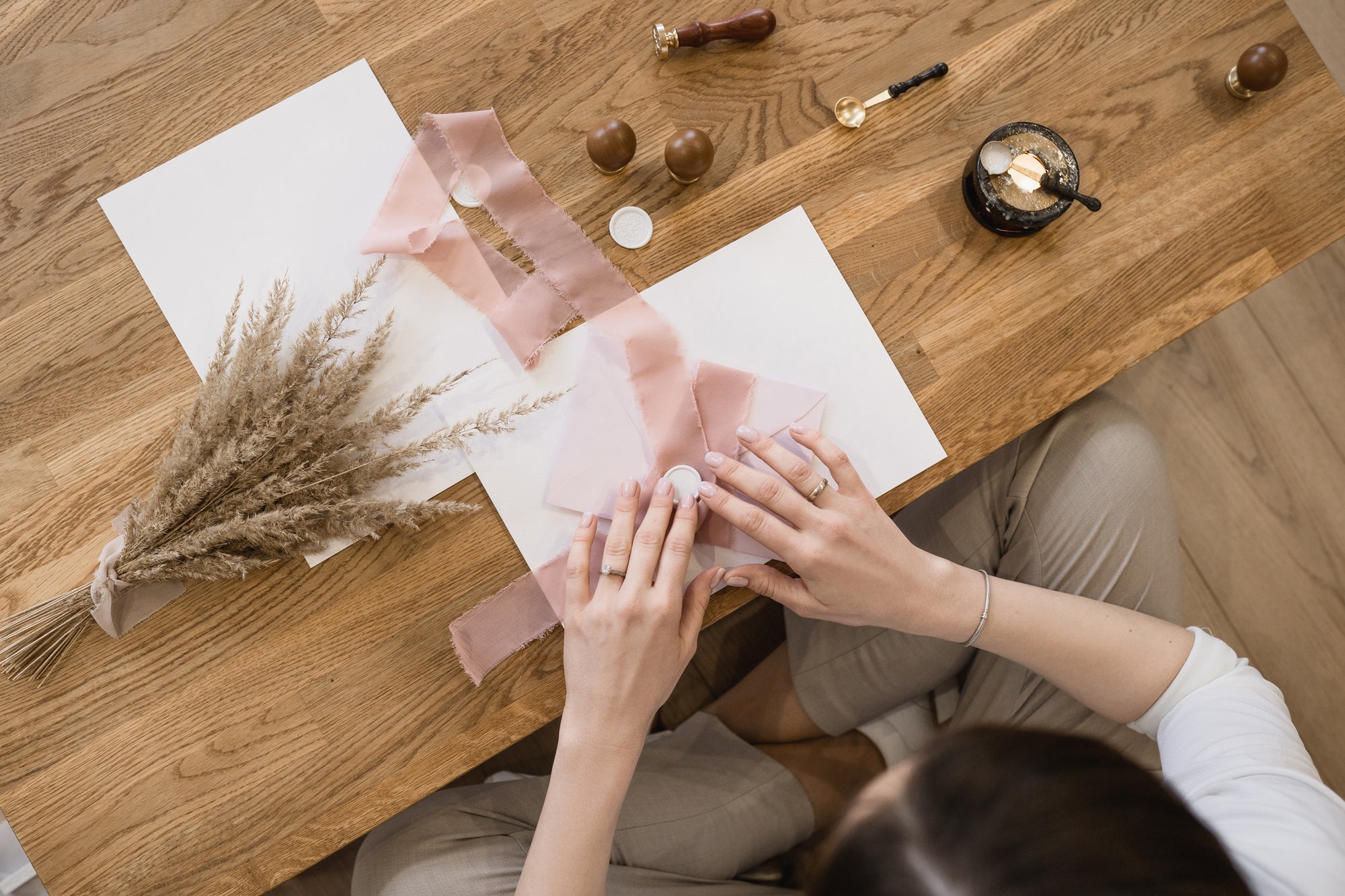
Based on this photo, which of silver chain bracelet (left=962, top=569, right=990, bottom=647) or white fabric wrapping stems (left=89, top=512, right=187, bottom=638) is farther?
silver chain bracelet (left=962, top=569, right=990, bottom=647)

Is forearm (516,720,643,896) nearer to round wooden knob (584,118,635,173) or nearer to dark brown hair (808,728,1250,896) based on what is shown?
dark brown hair (808,728,1250,896)

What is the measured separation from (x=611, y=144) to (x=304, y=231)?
443 millimetres

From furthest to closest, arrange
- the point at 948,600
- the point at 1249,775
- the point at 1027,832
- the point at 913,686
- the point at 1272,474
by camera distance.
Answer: the point at 1272,474 < the point at 913,686 < the point at 948,600 < the point at 1249,775 < the point at 1027,832

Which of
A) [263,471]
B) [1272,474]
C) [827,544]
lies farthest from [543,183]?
[1272,474]

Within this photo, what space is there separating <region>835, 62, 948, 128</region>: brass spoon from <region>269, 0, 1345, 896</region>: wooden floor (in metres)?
Answer: 1.15

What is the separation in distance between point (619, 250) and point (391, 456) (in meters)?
0.42

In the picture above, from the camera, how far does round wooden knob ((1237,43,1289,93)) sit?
42.0 inches

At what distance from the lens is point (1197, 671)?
3.40 ft

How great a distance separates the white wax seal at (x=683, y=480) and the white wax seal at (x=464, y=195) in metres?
0.46

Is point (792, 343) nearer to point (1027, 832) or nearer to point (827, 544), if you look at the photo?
point (827, 544)

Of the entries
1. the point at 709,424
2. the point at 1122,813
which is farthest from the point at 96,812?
the point at 1122,813

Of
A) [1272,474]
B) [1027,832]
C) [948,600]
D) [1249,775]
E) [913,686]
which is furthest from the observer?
[1272,474]

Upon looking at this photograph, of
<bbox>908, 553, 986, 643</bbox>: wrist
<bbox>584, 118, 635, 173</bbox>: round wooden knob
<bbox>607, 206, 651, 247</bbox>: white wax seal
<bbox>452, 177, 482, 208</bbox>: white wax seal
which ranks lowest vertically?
<bbox>908, 553, 986, 643</bbox>: wrist

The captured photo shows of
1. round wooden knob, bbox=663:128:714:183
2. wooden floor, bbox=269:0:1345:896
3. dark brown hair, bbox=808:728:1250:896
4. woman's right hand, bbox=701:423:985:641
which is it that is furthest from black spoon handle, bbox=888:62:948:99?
wooden floor, bbox=269:0:1345:896
